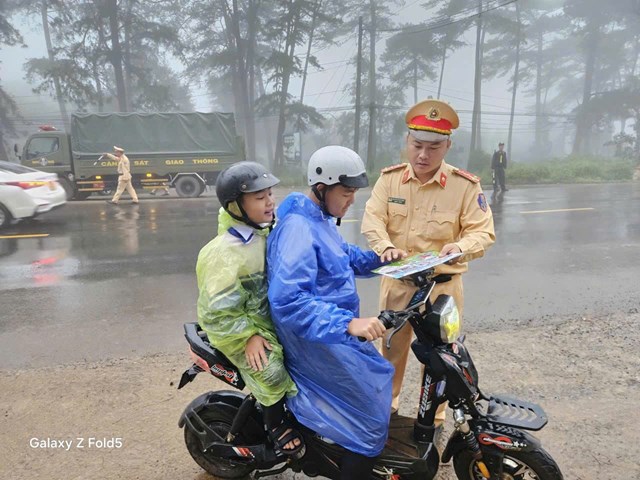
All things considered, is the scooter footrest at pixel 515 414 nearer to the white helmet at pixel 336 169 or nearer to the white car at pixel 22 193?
the white helmet at pixel 336 169

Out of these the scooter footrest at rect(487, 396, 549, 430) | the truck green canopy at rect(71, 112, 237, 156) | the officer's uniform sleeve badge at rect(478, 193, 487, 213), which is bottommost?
the scooter footrest at rect(487, 396, 549, 430)

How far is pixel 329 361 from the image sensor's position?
76.0 inches

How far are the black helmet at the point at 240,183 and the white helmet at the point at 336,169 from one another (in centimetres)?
22

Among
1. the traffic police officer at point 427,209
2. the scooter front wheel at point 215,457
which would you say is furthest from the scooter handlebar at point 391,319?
the scooter front wheel at point 215,457

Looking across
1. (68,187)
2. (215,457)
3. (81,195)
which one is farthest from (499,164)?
(215,457)

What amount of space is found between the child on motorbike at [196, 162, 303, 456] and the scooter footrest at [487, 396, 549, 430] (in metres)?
0.92

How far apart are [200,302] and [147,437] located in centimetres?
133

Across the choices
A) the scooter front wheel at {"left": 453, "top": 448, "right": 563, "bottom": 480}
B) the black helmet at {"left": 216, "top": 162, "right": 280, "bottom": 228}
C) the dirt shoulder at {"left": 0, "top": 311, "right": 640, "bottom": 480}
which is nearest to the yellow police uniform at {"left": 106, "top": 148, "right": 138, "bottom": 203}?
the dirt shoulder at {"left": 0, "top": 311, "right": 640, "bottom": 480}

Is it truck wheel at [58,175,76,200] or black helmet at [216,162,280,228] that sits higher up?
black helmet at [216,162,280,228]

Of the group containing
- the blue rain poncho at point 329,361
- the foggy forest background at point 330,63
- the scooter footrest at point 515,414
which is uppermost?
the foggy forest background at point 330,63

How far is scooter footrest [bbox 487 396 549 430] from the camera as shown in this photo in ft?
6.30

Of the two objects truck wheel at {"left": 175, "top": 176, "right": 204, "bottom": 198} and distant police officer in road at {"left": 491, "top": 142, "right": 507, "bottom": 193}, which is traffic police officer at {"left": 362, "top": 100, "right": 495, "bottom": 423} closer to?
truck wheel at {"left": 175, "top": 176, "right": 204, "bottom": 198}

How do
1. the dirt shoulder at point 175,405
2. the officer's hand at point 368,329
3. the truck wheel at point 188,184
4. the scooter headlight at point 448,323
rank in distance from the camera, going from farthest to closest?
the truck wheel at point 188,184 < the dirt shoulder at point 175,405 < the scooter headlight at point 448,323 < the officer's hand at point 368,329

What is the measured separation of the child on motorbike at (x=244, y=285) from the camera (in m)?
1.91
